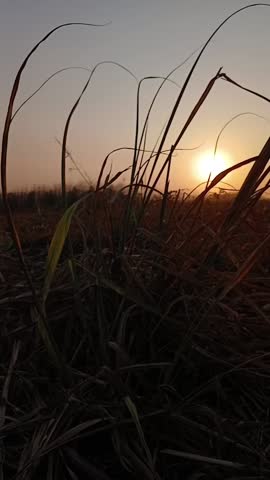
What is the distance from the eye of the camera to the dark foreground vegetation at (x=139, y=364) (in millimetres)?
1080

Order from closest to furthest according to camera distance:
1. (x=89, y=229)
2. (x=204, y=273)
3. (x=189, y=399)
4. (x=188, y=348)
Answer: (x=189, y=399) → (x=188, y=348) → (x=204, y=273) → (x=89, y=229)

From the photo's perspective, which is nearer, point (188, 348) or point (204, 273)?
point (188, 348)

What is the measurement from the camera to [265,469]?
3.38ft

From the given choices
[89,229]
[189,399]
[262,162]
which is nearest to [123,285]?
[89,229]

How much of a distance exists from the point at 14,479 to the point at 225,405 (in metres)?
0.46

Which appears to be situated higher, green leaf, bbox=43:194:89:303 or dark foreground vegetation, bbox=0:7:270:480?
green leaf, bbox=43:194:89:303

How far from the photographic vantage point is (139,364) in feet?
3.89

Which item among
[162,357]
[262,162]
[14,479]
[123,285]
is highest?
[262,162]

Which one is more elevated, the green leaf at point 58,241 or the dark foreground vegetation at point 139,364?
the green leaf at point 58,241

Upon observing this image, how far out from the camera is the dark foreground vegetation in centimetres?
108

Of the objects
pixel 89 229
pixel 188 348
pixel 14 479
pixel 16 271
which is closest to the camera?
pixel 14 479

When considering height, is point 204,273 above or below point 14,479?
above

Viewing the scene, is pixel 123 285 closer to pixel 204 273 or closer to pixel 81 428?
pixel 204 273

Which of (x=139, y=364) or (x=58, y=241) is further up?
(x=58, y=241)
